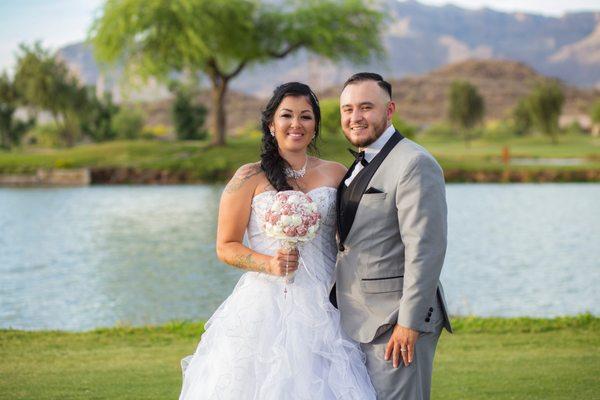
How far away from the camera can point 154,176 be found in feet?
140

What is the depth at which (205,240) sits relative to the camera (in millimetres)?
23250

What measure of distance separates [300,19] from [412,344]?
45.0 metres

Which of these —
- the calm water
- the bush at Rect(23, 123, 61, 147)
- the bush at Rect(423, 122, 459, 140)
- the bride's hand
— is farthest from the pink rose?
the bush at Rect(423, 122, 459, 140)

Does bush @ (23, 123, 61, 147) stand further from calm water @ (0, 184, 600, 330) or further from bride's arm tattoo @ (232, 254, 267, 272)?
bride's arm tattoo @ (232, 254, 267, 272)

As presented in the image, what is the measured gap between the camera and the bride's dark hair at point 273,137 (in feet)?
15.6

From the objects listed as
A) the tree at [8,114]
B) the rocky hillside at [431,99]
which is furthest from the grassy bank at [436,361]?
the rocky hillside at [431,99]

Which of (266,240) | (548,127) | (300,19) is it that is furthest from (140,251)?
(548,127)

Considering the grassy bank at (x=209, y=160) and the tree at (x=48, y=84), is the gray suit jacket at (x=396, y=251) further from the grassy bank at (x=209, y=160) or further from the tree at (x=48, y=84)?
the tree at (x=48, y=84)

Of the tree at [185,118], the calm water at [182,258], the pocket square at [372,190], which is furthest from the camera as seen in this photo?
the tree at [185,118]

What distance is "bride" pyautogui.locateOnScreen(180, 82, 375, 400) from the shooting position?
455 cm

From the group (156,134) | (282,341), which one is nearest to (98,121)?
(156,134)

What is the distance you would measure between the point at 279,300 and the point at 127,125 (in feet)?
209

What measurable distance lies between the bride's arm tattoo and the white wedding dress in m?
0.13

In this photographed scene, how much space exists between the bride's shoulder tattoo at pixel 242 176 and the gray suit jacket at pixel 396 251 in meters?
0.68
